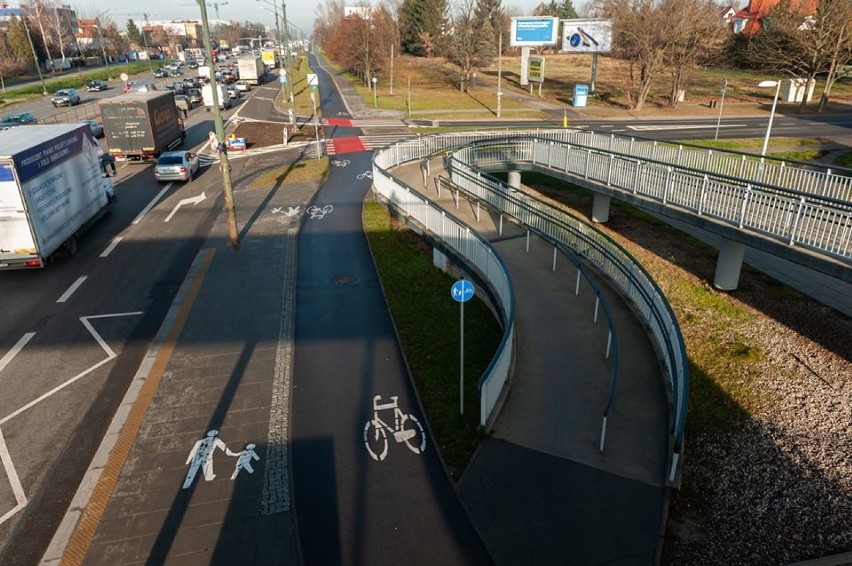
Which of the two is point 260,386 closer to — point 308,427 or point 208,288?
point 308,427

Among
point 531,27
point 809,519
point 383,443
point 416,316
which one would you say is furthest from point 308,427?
point 531,27

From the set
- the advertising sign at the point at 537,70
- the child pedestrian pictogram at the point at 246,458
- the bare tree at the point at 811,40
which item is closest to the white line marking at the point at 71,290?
the child pedestrian pictogram at the point at 246,458

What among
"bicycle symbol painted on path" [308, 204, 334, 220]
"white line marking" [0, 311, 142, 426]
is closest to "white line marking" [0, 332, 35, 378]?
"white line marking" [0, 311, 142, 426]

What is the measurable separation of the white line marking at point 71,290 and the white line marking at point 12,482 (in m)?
6.16

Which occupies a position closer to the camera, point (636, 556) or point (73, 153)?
point (636, 556)

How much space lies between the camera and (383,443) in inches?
370

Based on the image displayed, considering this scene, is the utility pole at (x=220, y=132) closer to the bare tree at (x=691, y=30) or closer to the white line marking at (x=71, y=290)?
the white line marking at (x=71, y=290)

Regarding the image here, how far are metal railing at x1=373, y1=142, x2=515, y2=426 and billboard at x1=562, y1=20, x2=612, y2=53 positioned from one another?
4239cm

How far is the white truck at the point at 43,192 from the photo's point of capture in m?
14.9

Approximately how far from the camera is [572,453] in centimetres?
870

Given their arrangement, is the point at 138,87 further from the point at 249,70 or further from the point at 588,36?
the point at 588,36

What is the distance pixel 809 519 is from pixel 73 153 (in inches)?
846

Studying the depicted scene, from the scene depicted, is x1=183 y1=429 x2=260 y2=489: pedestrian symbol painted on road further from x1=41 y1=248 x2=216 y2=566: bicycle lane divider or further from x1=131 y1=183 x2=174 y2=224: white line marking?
x1=131 y1=183 x2=174 y2=224: white line marking

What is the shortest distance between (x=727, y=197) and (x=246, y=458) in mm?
11987
